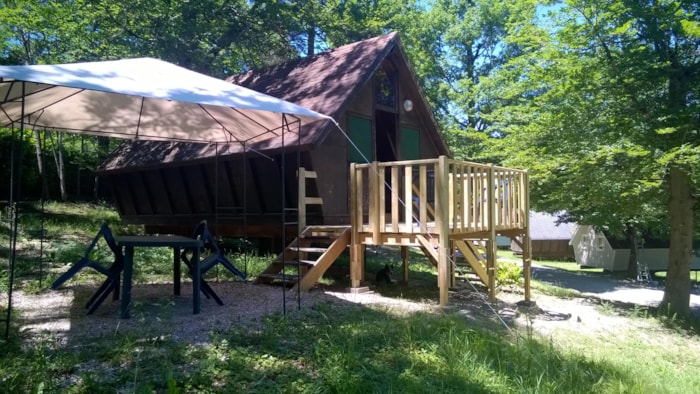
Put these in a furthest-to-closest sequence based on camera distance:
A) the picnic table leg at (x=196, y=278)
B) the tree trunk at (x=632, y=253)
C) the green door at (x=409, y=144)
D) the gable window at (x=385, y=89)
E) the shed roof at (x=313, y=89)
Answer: the tree trunk at (x=632, y=253), the green door at (x=409, y=144), the gable window at (x=385, y=89), the shed roof at (x=313, y=89), the picnic table leg at (x=196, y=278)

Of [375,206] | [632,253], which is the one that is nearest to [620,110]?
[375,206]

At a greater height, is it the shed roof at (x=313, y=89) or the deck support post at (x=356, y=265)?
the shed roof at (x=313, y=89)

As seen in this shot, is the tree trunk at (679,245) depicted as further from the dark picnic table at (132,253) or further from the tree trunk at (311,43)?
the tree trunk at (311,43)

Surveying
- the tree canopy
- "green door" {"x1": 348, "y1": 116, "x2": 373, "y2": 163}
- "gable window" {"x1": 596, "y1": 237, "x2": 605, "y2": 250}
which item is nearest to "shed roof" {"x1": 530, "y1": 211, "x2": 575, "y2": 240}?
"gable window" {"x1": 596, "y1": 237, "x2": 605, "y2": 250}

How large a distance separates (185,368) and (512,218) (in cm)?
725

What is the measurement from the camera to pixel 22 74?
461 cm

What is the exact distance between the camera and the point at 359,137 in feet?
38.5

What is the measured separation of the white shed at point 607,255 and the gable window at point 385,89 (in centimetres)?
2077

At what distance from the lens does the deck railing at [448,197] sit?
7.77 m

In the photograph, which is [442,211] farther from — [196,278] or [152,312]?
[152,312]

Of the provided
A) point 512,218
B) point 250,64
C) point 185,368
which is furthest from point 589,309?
point 250,64

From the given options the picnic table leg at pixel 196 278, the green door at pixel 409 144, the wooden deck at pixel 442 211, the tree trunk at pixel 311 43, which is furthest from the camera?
the tree trunk at pixel 311 43

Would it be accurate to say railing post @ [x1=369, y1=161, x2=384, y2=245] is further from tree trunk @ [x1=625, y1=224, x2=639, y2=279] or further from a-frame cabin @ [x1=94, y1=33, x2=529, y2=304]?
tree trunk @ [x1=625, y1=224, x2=639, y2=279]

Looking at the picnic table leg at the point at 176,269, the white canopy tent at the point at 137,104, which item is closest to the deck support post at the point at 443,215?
the white canopy tent at the point at 137,104
